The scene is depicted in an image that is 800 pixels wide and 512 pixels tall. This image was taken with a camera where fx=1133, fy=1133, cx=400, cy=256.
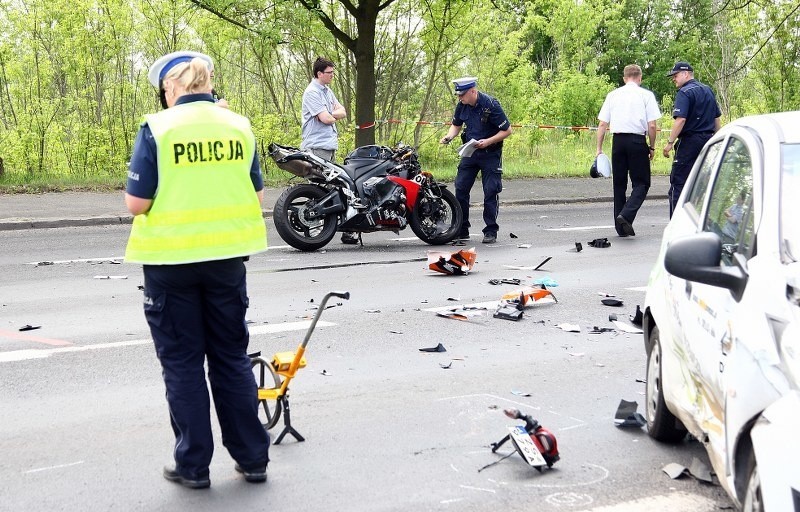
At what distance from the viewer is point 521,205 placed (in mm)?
19141

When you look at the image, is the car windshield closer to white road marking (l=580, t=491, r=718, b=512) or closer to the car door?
the car door

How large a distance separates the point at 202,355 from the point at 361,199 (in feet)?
25.9

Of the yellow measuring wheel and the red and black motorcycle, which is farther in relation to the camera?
the red and black motorcycle

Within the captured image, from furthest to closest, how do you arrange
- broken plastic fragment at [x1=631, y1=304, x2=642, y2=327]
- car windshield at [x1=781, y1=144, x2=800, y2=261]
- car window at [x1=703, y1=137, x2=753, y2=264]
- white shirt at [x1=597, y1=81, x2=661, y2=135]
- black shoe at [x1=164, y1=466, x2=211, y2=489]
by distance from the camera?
white shirt at [x1=597, y1=81, x2=661, y2=135] < broken plastic fragment at [x1=631, y1=304, x2=642, y2=327] < black shoe at [x1=164, y1=466, x2=211, y2=489] < car window at [x1=703, y1=137, x2=753, y2=264] < car windshield at [x1=781, y1=144, x2=800, y2=261]

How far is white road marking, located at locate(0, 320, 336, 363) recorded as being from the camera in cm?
717

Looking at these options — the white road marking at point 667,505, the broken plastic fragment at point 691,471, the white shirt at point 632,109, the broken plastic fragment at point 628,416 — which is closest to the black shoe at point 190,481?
the white road marking at point 667,505

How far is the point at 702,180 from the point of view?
214 inches

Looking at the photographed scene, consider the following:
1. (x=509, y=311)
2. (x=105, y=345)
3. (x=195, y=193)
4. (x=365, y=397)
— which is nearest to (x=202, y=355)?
(x=195, y=193)

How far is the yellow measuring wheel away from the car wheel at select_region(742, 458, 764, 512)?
2128 mm

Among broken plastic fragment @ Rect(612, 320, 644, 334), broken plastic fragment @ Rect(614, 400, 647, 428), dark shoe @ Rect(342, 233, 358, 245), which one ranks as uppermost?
dark shoe @ Rect(342, 233, 358, 245)

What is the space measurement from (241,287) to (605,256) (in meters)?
8.01

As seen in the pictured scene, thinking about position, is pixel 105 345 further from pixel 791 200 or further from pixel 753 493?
pixel 753 493

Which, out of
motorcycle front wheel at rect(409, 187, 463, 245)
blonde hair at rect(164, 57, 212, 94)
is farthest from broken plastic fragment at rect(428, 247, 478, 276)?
blonde hair at rect(164, 57, 212, 94)

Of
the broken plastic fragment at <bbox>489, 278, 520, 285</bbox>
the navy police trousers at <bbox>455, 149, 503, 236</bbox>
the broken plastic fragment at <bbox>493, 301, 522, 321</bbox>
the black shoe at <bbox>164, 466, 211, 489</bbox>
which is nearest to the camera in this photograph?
the black shoe at <bbox>164, 466, 211, 489</bbox>
